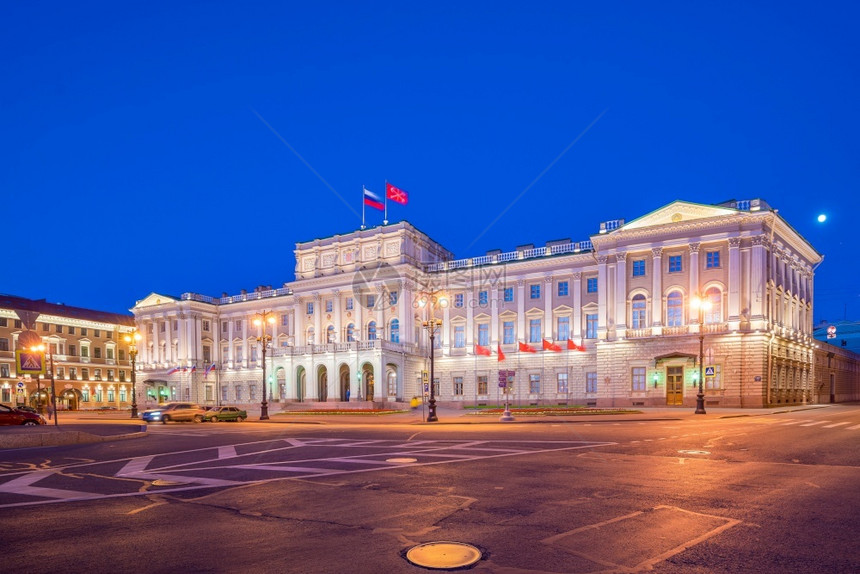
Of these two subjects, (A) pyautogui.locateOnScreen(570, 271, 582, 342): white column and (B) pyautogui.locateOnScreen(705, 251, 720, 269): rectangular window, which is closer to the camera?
(B) pyautogui.locateOnScreen(705, 251, 720, 269): rectangular window

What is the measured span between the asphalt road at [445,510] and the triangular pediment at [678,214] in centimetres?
3496

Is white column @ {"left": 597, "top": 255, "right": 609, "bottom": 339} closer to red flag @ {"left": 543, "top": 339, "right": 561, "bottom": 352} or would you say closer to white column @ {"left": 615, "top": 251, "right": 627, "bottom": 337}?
white column @ {"left": 615, "top": 251, "right": 627, "bottom": 337}

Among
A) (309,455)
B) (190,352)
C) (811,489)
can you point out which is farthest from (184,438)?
(190,352)

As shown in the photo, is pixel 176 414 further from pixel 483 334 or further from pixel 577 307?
pixel 577 307

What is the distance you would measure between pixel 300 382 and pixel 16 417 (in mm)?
37161

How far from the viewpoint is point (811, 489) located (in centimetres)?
1002

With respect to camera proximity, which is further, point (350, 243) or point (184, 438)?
point (350, 243)

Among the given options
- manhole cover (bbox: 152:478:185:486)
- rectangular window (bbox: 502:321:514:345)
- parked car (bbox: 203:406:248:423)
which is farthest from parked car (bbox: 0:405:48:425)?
rectangular window (bbox: 502:321:514:345)

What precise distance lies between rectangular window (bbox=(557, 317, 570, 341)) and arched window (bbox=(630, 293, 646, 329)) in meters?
7.86

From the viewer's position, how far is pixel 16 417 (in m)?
30.6

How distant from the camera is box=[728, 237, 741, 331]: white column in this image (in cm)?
→ 4675

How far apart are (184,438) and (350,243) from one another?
141 feet

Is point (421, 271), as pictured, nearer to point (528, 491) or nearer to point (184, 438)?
point (184, 438)

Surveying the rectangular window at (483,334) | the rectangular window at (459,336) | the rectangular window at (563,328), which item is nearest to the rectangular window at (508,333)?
the rectangular window at (483,334)
